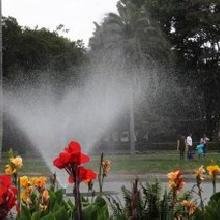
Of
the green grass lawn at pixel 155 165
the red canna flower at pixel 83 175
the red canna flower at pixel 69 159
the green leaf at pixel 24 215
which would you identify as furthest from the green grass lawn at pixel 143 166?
the red canna flower at pixel 69 159

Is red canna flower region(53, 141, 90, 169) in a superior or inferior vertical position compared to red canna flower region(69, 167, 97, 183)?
superior

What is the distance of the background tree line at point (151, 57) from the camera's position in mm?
53094

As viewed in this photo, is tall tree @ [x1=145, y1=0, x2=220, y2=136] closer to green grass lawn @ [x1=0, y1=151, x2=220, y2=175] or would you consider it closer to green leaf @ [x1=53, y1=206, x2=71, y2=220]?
green grass lawn @ [x1=0, y1=151, x2=220, y2=175]

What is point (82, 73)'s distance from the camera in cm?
5688

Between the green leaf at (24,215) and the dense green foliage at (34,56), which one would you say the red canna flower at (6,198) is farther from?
the dense green foliage at (34,56)

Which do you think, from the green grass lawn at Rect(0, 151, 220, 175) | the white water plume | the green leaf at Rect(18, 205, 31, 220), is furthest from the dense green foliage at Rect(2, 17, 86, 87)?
the green leaf at Rect(18, 205, 31, 220)

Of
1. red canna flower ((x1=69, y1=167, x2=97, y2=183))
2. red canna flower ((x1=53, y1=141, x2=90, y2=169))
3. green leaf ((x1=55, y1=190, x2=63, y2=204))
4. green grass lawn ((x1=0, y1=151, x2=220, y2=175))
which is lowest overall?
green grass lawn ((x1=0, y1=151, x2=220, y2=175))

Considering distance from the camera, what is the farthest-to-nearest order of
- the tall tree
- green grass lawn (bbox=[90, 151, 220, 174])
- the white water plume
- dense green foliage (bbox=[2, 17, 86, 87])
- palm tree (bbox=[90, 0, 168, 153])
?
the tall tree, dense green foliage (bbox=[2, 17, 86, 87]), palm tree (bbox=[90, 0, 168, 153]), the white water plume, green grass lawn (bbox=[90, 151, 220, 174])

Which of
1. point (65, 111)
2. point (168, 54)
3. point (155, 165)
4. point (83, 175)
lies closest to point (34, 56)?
point (168, 54)

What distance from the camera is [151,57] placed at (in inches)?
2137

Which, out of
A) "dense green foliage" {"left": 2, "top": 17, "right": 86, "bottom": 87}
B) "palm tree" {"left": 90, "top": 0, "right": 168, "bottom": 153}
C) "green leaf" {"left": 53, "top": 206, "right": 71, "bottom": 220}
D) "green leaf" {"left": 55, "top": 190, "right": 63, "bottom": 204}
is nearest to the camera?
"green leaf" {"left": 53, "top": 206, "right": 71, "bottom": 220}

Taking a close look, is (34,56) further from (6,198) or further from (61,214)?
(6,198)

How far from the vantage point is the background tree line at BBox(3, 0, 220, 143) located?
174ft

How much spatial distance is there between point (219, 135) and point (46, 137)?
84.4ft
